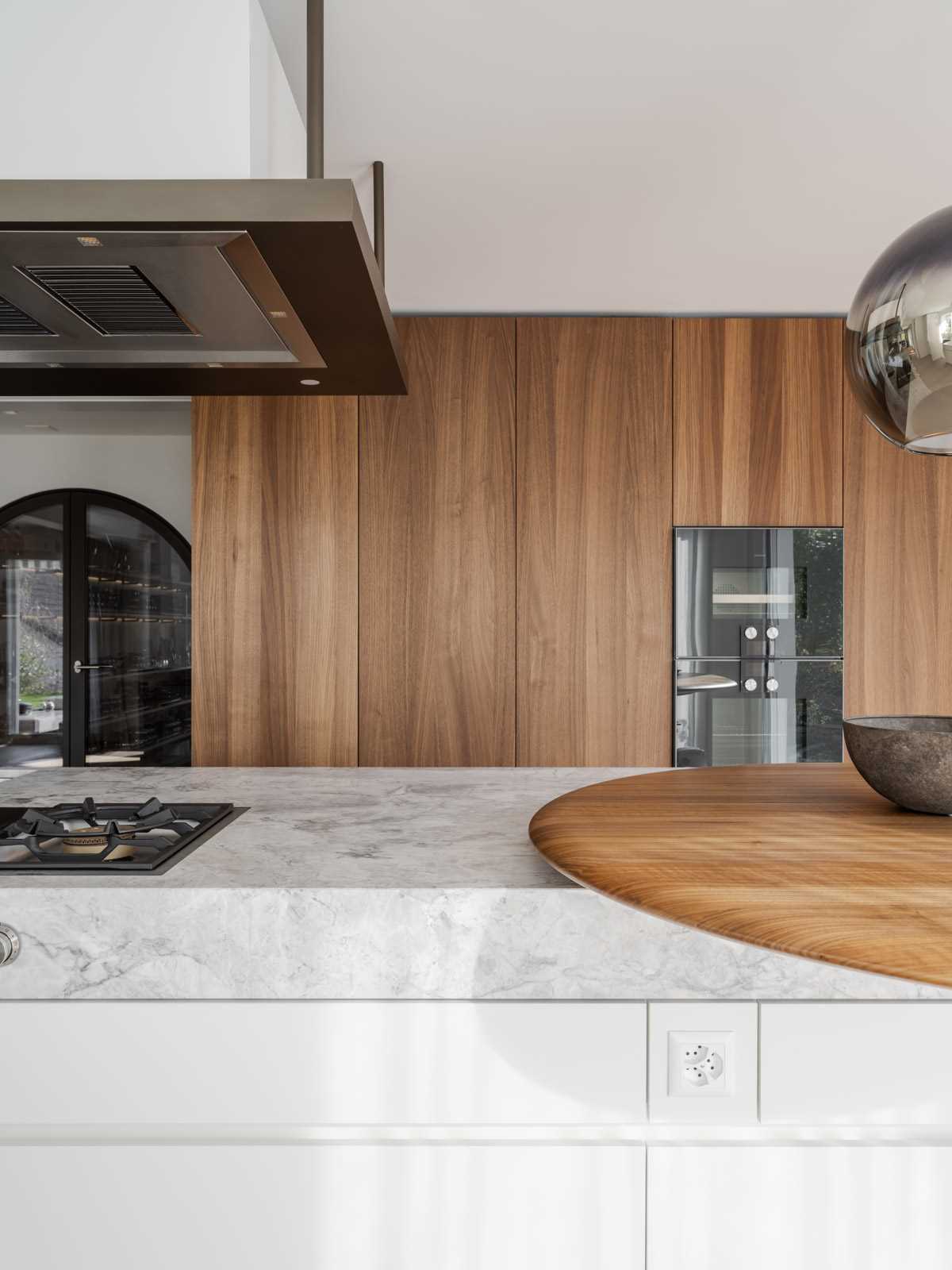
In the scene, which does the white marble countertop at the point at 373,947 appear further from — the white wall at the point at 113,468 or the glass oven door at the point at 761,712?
the white wall at the point at 113,468

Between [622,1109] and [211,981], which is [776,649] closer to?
[622,1109]

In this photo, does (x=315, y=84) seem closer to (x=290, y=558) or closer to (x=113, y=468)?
(x=290, y=558)

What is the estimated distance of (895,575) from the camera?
328cm

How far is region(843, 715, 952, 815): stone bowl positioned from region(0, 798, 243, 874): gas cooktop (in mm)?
946

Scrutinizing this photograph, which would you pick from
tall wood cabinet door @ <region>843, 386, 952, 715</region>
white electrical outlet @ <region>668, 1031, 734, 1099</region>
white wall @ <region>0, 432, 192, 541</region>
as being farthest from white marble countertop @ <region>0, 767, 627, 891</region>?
white wall @ <region>0, 432, 192, 541</region>

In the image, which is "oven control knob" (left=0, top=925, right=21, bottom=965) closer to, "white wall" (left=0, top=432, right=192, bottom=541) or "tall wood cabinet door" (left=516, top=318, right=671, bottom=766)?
"tall wood cabinet door" (left=516, top=318, right=671, bottom=766)

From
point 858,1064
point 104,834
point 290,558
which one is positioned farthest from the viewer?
point 290,558

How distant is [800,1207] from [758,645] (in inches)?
93.7

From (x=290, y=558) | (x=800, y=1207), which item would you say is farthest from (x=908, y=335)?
(x=290, y=558)

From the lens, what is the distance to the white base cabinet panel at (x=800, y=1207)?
1.06m

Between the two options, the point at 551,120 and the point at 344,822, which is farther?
the point at 551,120

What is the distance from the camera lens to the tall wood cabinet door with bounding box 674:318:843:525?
3.22 meters

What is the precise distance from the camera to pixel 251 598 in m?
3.21

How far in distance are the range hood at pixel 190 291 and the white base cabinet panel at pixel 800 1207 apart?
1340mm
